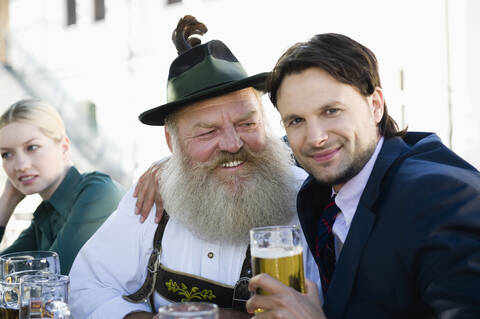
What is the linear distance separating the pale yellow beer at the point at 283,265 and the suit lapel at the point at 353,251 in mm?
137

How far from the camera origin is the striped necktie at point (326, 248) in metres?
1.92

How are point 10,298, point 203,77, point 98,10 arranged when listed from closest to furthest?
1. point 10,298
2. point 203,77
3. point 98,10

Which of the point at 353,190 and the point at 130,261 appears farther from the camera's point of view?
the point at 130,261

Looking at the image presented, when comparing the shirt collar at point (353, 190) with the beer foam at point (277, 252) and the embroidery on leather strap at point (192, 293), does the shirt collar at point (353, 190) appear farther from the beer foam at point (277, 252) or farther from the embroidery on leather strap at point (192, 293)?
the embroidery on leather strap at point (192, 293)

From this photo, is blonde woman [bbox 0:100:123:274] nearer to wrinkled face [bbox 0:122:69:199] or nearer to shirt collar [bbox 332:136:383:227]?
wrinkled face [bbox 0:122:69:199]

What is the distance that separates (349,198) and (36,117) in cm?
242

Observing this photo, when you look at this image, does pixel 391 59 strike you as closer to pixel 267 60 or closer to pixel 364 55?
pixel 267 60

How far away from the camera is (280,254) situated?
4.94ft

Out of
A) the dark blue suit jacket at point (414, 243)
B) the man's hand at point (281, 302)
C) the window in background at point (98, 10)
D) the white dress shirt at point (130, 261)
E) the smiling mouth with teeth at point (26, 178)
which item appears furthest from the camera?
the window in background at point (98, 10)

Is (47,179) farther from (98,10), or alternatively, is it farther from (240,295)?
(98,10)

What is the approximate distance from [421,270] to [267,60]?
349 inches

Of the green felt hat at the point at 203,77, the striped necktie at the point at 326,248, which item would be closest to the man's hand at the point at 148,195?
the green felt hat at the point at 203,77

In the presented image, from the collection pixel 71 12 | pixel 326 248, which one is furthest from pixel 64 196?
pixel 71 12

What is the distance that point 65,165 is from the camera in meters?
3.66
